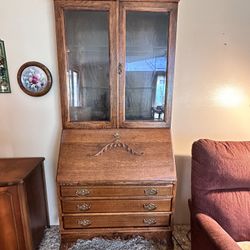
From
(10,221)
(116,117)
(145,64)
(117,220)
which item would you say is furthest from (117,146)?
(10,221)

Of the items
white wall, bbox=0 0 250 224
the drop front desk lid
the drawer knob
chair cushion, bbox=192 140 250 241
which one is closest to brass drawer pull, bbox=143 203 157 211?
the drop front desk lid

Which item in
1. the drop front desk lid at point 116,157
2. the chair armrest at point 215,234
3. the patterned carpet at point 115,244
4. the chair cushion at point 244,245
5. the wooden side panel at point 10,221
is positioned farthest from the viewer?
the patterned carpet at point 115,244

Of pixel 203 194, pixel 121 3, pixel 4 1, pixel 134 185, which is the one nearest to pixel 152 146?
pixel 134 185

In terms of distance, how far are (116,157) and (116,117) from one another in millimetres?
303

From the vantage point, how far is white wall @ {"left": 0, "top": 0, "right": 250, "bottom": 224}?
1.85 m

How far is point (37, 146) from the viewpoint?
209 centimetres

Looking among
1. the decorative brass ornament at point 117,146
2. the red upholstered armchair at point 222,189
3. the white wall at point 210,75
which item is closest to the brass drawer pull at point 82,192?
the decorative brass ornament at point 117,146

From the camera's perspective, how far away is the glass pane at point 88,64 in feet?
5.66

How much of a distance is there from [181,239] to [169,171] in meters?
0.79

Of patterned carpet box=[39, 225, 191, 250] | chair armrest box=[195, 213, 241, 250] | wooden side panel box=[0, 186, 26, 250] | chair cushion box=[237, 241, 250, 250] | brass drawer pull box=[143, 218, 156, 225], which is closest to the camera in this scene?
chair armrest box=[195, 213, 241, 250]

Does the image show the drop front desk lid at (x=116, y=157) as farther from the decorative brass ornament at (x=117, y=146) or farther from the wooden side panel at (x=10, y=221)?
the wooden side panel at (x=10, y=221)

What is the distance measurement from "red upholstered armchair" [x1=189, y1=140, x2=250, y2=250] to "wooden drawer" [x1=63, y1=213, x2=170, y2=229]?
0.29m

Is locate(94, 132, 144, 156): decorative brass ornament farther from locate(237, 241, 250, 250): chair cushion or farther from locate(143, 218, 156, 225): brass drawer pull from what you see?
locate(237, 241, 250, 250): chair cushion

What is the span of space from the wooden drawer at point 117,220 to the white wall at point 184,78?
47 cm
